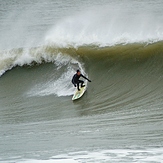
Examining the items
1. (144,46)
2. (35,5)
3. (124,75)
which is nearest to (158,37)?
(144,46)

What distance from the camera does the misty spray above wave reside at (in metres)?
21.2

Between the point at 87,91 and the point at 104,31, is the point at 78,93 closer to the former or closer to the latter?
the point at 87,91

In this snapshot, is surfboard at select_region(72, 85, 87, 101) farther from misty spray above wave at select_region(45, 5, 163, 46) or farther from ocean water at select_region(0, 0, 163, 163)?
misty spray above wave at select_region(45, 5, 163, 46)

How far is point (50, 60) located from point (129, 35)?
384 cm

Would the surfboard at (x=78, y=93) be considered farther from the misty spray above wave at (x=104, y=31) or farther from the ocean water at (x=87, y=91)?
the misty spray above wave at (x=104, y=31)

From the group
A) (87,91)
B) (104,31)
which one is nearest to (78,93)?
(87,91)

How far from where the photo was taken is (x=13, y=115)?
1727 centimetres

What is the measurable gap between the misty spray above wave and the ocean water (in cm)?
5

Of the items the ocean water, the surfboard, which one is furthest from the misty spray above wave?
the surfboard

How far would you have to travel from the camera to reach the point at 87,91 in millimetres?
17812

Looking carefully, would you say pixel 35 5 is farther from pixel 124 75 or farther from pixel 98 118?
pixel 98 118

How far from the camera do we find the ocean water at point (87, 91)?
12.6 meters

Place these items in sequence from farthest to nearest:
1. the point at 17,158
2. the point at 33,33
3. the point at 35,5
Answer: the point at 35,5, the point at 33,33, the point at 17,158

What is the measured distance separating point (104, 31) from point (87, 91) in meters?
5.95
